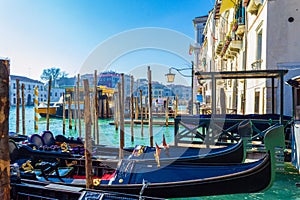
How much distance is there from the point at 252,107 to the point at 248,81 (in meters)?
0.90

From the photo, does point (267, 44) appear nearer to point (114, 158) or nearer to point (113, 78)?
point (114, 158)

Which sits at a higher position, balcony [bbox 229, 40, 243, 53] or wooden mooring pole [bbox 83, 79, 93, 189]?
balcony [bbox 229, 40, 243, 53]

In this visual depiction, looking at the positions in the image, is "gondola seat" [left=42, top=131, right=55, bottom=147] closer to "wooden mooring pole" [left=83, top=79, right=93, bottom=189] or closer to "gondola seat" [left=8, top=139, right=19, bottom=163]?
"gondola seat" [left=8, top=139, right=19, bottom=163]

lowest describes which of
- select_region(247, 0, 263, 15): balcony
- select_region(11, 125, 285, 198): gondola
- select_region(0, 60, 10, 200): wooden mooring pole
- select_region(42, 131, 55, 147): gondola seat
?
select_region(11, 125, 285, 198): gondola

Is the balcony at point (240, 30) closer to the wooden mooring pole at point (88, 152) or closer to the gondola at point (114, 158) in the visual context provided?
the gondola at point (114, 158)

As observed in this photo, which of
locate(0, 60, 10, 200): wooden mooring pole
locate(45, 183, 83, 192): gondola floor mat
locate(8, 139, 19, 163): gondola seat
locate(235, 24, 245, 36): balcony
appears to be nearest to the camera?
locate(0, 60, 10, 200): wooden mooring pole

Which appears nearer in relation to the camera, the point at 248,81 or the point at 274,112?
the point at 274,112

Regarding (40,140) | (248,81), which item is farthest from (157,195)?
(248,81)

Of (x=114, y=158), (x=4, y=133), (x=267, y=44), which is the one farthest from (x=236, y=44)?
(x=4, y=133)

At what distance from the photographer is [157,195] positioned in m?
3.18

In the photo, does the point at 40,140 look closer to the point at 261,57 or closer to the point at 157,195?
the point at 157,195

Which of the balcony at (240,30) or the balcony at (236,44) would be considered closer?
the balcony at (240,30)

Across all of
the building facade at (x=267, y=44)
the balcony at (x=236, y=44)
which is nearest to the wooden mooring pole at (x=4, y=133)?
the building facade at (x=267, y=44)

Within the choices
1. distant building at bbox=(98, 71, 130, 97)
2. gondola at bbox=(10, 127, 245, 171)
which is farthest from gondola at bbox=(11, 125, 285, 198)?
distant building at bbox=(98, 71, 130, 97)
